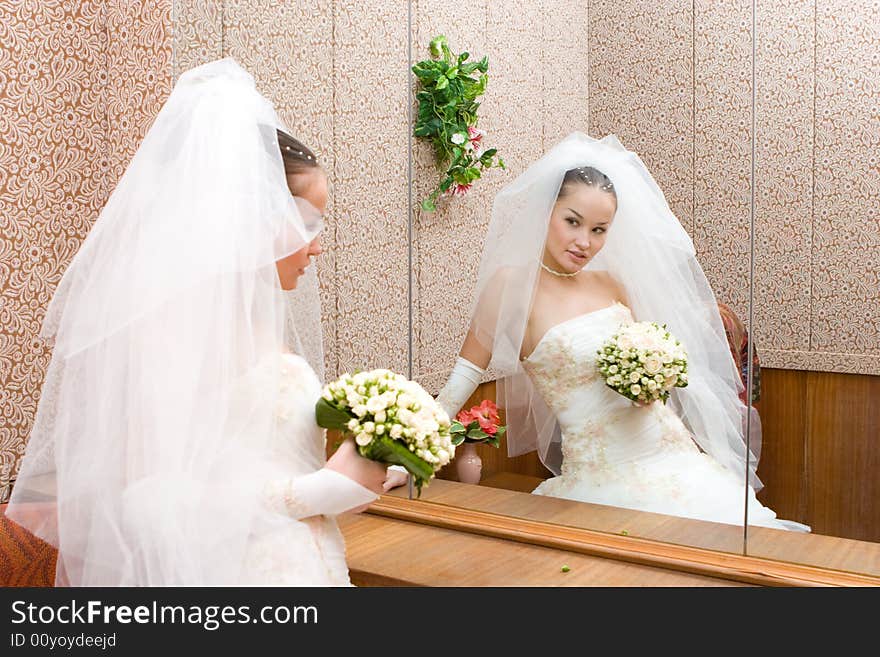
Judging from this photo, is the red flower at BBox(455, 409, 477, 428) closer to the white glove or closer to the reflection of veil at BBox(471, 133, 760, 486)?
the white glove

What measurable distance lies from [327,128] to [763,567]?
4.90 ft

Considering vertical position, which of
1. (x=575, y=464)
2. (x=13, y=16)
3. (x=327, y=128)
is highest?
(x=13, y=16)

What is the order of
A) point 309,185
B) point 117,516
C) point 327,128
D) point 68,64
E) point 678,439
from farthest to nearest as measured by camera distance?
1. point 327,128
2. point 68,64
3. point 678,439
4. point 309,185
5. point 117,516

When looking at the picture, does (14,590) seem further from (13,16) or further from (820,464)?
(820,464)

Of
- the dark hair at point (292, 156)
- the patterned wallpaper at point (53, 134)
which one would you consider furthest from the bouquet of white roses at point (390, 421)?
the patterned wallpaper at point (53, 134)

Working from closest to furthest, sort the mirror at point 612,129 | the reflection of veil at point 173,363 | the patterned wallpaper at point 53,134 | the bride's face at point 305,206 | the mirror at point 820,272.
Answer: the reflection of veil at point 173,363
the bride's face at point 305,206
the mirror at point 820,272
the mirror at point 612,129
the patterned wallpaper at point 53,134

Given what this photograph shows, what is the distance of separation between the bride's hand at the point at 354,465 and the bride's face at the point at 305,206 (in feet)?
1.05

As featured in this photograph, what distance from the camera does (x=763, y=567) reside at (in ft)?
5.63

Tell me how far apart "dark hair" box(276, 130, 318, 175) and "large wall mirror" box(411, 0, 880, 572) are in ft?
2.03

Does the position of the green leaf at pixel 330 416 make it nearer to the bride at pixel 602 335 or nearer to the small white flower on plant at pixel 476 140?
the bride at pixel 602 335

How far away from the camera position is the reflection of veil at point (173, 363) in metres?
1.34

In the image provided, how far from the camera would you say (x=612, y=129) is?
73.2 inches

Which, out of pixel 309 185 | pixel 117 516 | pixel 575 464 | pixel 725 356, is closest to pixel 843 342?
pixel 725 356

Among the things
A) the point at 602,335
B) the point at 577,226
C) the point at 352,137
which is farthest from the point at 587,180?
the point at 352,137
